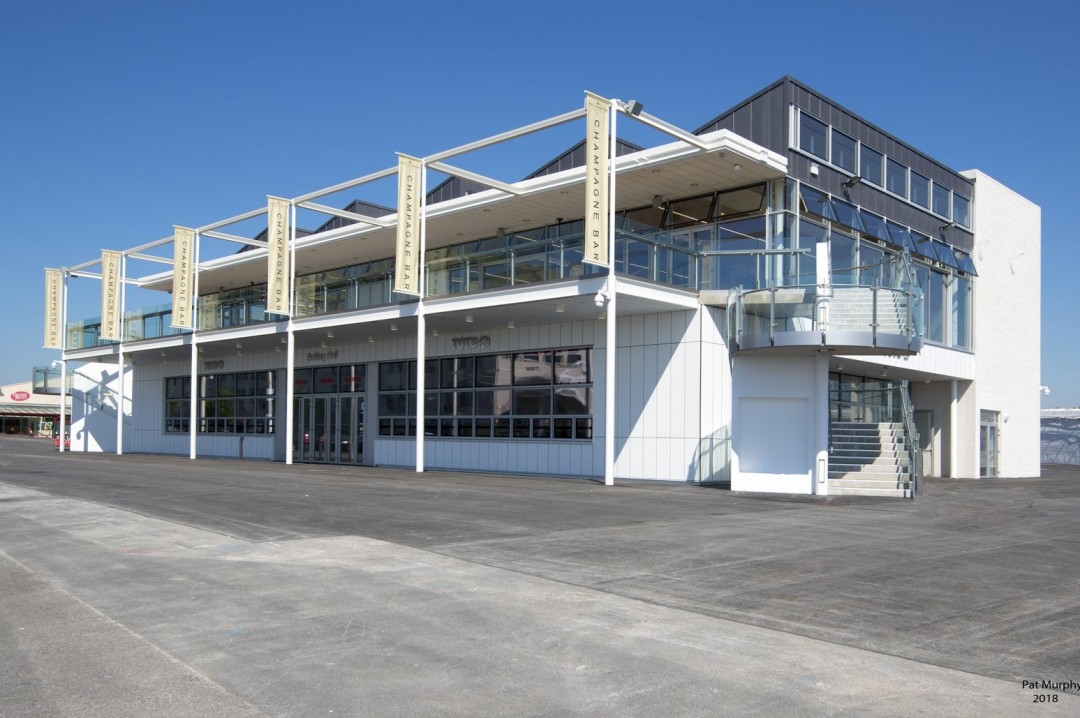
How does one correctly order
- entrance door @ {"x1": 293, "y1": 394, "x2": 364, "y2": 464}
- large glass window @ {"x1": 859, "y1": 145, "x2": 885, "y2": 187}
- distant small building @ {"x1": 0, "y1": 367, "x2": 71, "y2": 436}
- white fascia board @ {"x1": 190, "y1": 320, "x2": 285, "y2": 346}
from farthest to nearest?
distant small building @ {"x1": 0, "y1": 367, "x2": 71, "y2": 436}
entrance door @ {"x1": 293, "y1": 394, "x2": 364, "y2": 464}
white fascia board @ {"x1": 190, "y1": 320, "x2": 285, "y2": 346}
large glass window @ {"x1": 859, "y1": 145, "x2": 885, "y2": 187}

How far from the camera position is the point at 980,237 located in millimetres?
31438

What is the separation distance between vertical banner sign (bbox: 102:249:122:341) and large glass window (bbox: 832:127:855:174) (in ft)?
84.5

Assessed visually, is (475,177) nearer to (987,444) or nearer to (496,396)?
(496,396)

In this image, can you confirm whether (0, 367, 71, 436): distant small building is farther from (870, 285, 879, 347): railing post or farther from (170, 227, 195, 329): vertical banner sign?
(870, 285, 879, 347): railing post

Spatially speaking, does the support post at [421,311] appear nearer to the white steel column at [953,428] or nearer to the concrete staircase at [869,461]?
the concrete staircase at [869,461]

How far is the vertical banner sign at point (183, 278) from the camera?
31.7 meters

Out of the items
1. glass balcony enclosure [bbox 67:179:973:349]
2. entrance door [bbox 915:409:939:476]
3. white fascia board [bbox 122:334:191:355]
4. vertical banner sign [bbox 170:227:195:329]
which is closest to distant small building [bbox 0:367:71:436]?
white fascia board [bbox 122:334:191:355]

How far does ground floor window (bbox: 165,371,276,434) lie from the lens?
3391 centimetres

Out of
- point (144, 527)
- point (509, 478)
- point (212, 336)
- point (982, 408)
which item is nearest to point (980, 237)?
point (982, 408)

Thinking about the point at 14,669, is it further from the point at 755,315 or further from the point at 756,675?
the point at 755,315

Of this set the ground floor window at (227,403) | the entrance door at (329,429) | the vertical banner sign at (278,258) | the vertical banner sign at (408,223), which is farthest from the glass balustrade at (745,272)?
the ground floor window at (227,403)

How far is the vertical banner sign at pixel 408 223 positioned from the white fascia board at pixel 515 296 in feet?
2.44

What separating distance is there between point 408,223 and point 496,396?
5187 millimetres

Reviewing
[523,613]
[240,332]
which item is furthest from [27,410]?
[523,613]
